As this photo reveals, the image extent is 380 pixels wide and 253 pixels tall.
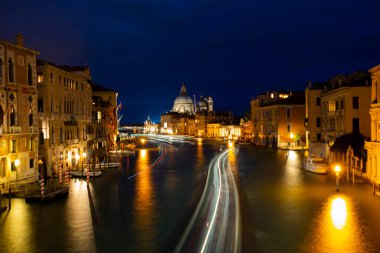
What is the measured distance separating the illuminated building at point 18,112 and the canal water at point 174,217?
5.09m

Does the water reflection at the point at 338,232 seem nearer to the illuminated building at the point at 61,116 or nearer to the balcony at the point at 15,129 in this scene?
the balcony at the point at 15,129

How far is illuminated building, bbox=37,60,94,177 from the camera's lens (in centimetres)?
4216

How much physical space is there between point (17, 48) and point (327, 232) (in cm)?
2895

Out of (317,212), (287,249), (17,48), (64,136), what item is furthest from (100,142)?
(287,249)

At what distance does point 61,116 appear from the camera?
45.9 metres

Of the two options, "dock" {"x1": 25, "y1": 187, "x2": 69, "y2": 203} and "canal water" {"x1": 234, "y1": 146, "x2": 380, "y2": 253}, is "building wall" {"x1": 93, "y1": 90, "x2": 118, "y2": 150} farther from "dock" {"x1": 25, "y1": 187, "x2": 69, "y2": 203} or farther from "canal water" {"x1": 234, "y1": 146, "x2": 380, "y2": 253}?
"dock" {"x1": 25, "y1": 187, "x2": 69, "y2": 203}

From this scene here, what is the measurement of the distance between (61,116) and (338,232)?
33.6 metres

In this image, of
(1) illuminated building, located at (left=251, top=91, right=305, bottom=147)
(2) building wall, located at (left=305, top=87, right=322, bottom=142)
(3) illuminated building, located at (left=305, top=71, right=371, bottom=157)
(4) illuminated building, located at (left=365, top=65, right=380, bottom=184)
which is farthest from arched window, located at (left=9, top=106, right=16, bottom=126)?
(1) illuminated building, located at (left=251, top=91, right=305, bottom=147)

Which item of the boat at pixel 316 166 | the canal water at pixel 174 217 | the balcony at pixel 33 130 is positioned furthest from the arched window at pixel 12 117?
the boat at pixel 316 166

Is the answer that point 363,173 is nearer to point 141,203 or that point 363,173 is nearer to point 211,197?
point 211,197

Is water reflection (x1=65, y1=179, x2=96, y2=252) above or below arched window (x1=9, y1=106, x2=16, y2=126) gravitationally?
below

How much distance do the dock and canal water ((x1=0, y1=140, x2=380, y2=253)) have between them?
2.06ft

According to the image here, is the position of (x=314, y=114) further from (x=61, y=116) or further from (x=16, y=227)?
(x=16, y=227)

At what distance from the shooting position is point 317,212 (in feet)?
83.4
